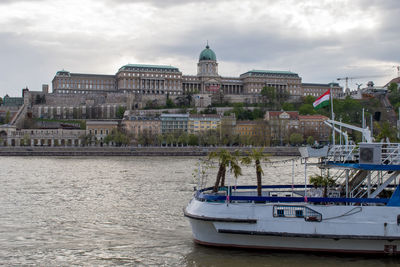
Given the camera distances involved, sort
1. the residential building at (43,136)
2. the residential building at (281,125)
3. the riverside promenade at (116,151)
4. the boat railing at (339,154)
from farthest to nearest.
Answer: the residential building at (43,136)
the residential building at (281,125)
the riverside promenade at (116,151)
the boat railing at (339,154)

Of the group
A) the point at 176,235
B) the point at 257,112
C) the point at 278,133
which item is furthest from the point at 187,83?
the point at 176,235

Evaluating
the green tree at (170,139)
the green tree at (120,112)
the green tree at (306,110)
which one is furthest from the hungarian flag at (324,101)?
the green tree at (120,112)

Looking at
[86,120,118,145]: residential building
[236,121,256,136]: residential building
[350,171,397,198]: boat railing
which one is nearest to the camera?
[350,171,397,198]: boat railing

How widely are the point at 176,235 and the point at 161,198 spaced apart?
1119 cm

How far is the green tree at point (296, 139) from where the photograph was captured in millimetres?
107750

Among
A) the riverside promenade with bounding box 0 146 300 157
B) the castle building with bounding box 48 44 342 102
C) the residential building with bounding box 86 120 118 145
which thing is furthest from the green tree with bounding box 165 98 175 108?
the riverside promenade with bounding box 0 146 300 157

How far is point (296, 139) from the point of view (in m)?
108

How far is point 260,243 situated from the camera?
17.3 metres

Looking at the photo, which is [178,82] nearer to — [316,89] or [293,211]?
[316,89]

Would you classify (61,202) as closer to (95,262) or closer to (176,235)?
(176,235)

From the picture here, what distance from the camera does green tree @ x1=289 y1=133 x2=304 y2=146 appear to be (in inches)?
4242

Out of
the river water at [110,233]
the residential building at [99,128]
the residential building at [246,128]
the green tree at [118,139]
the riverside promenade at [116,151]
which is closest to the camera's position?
the river water at [110,233]

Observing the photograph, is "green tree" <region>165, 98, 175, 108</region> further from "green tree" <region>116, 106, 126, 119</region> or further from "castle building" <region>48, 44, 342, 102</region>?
"green tree" <region>116, 106, 126, 119</region>

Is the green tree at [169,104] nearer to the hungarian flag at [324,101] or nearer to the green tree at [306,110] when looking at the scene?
the green tree at [306,110]
